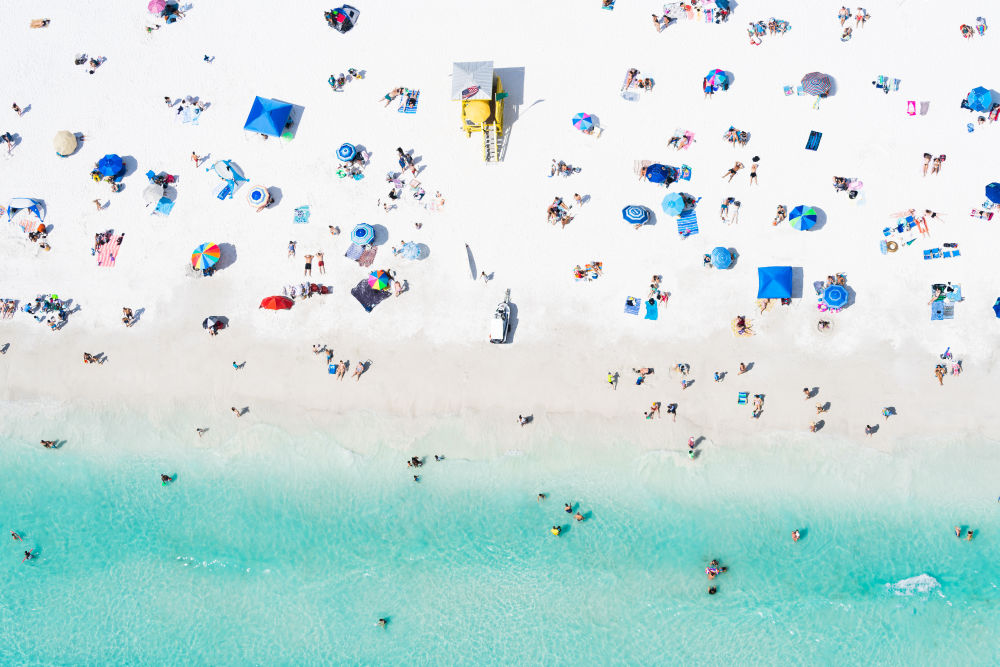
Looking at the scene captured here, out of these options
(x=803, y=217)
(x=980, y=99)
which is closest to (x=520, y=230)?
(x=803, y=217)

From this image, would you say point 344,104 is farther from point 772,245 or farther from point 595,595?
point 595,595

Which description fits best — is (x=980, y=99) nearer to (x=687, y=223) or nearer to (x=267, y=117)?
(x=687, y=223)

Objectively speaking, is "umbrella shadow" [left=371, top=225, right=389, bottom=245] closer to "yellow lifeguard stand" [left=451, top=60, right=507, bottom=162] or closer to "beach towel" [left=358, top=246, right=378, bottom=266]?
"beach towel" [left=358, top=246, right=378, bottom=266]

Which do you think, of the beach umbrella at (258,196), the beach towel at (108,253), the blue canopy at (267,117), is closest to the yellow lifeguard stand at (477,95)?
the blue canopy at (267,117)

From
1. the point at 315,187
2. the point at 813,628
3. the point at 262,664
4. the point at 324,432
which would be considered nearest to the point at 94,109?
the point at 315,187

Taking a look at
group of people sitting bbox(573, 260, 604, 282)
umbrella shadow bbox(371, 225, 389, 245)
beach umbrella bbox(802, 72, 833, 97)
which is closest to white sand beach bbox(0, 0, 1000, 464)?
umbrella shadow bbox(371, 225, 389, 245)

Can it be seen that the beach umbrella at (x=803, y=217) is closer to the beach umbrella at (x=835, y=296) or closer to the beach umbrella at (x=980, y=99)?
the beach umbrella at (x=835, y=296)
